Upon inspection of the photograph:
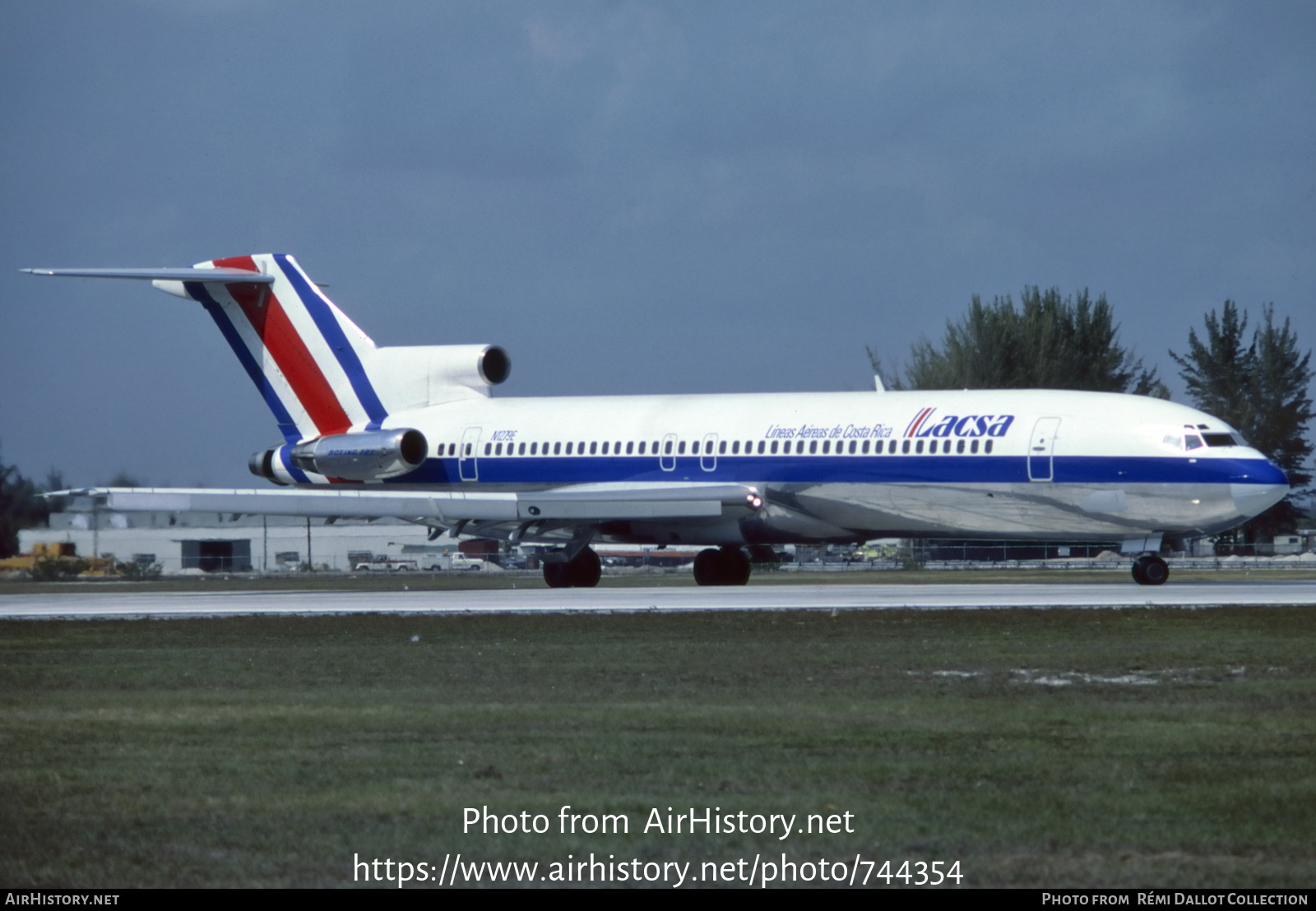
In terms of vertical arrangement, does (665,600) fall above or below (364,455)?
below

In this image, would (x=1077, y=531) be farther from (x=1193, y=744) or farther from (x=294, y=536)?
(x=294, y=536)

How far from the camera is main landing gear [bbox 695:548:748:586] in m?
40.5

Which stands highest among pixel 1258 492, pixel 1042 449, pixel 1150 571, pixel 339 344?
pixel 339 344

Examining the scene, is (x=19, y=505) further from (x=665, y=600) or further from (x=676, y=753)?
(x=676, y=753)

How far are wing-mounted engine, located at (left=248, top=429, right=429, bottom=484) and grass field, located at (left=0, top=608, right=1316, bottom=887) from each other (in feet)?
68.7

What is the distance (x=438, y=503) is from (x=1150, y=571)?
14706 millimetres

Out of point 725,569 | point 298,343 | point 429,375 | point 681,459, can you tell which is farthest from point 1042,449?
point 298,343

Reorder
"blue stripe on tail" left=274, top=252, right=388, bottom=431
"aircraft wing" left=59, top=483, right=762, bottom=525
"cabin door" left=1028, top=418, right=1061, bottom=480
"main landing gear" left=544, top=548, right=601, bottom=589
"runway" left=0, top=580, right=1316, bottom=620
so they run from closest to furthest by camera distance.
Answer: "runway" left=0, top=580, right=1316, bottom=620, "cabin door" left=1028, top=418, right=1061, bottom=480, "aircraft wing" left=59, top=483, right=762, bottom=525, "main landing gear" left=544, top=548, right=601, bottom=589, "blue stripe on tail" left=274, top=252, right=388, bottom=431

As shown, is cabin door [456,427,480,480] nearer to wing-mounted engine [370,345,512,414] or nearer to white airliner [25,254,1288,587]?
white airliner [25,254,1288,587]

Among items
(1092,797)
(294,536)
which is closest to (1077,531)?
(1092,797)

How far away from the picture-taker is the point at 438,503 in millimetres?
37344

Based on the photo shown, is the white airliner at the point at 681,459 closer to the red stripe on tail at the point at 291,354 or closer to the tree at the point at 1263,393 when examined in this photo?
the red stripe on tail at the point at 291,354

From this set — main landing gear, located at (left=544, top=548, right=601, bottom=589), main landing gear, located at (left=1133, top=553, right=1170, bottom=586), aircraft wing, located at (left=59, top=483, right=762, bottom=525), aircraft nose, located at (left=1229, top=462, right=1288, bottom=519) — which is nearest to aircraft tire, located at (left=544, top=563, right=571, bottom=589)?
main landing gear, located at (left=544, top=548, right=601, bottom=589)

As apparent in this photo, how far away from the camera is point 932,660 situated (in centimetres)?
1780
